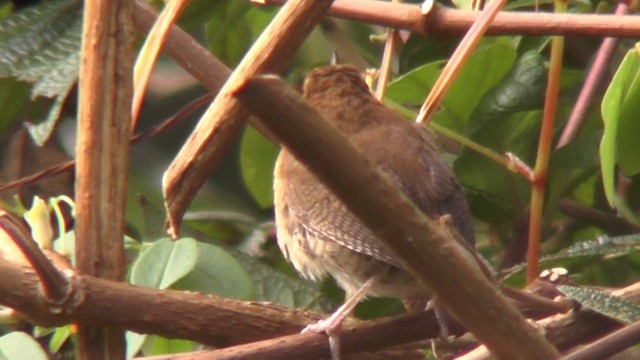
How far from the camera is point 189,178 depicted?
3.41 ft

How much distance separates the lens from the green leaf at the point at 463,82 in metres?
1.73

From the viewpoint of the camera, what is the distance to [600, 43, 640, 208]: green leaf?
141cm

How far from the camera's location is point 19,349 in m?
1.40

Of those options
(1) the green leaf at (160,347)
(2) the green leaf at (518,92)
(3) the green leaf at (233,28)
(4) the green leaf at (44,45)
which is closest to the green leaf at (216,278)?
(1) the green leaf at (160,347)

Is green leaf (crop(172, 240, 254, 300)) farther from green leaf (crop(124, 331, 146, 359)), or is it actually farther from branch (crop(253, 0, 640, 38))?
branch (crop(253, 0, 640, 38))

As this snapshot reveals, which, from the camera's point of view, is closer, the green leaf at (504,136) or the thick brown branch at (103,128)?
the thick brown branch at (103,128)

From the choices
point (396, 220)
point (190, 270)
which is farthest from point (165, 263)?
point (396, 220)

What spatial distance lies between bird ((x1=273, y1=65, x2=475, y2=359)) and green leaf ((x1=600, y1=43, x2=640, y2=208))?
0.88 ft

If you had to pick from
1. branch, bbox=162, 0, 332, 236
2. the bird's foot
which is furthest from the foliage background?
branch, bbox=162, 0, 332, 236

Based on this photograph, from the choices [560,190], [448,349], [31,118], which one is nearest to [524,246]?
[560,190]

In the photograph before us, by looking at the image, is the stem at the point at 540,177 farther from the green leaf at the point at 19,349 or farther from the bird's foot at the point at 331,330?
the green leaf at the point at 19,349

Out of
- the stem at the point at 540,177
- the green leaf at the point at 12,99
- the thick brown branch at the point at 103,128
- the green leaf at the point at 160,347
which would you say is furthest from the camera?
the green leaf at the point at 12,99

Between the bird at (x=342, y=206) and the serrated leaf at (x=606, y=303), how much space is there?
0.46 meters

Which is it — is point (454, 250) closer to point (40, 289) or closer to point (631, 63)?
point (40, 289)
